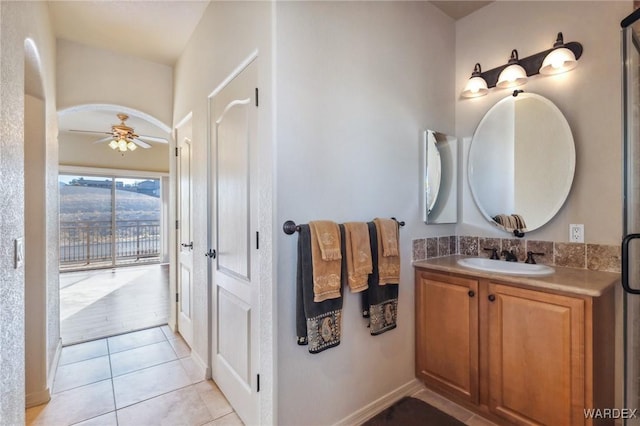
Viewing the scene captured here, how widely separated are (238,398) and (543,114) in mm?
2789

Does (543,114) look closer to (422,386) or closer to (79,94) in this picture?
(422,386)

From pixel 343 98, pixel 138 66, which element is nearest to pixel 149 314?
pixel 138 66

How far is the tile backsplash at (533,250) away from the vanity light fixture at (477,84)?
1152mm

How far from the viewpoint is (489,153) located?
2.35 m

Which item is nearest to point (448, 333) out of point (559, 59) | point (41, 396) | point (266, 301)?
point (266, 301)

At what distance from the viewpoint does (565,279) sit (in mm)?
1619

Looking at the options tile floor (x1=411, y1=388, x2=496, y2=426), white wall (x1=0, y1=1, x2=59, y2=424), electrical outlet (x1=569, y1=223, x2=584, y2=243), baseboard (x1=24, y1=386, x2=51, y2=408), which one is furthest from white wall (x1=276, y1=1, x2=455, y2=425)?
baseboard (x1=24, y1=386, x2=51, y2=408)

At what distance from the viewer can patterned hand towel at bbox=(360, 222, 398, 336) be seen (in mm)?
1784

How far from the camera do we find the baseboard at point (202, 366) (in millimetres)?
2332

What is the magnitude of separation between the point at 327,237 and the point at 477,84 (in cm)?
180

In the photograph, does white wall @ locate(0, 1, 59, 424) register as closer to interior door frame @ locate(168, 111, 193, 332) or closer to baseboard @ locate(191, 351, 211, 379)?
baseboard @ locate(191, 351, 211, 379)

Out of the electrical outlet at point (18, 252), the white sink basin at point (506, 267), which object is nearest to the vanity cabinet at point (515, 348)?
the white sink basin at point (506, 267)

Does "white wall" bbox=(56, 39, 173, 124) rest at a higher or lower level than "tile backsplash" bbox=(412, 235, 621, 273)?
higher

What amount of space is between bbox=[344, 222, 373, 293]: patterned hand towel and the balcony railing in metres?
6.96
